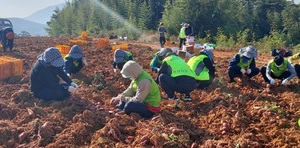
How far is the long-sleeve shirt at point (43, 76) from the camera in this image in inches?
236

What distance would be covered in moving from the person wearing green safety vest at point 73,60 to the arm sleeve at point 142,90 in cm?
341

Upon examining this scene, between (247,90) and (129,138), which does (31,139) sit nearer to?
(129,138)

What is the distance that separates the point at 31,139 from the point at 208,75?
12.1 ft

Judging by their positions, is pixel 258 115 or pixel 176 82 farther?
pixel 176 82

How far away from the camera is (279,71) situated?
7105mm

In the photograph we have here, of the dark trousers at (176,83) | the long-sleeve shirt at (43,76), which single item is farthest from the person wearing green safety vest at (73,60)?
the dark trousers at (176,83)

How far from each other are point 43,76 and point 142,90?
6.56 feet

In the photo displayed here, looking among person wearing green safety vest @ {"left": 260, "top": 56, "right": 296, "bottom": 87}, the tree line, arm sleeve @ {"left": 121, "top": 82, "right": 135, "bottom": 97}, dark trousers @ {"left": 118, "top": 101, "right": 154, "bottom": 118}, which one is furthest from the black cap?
the tree line

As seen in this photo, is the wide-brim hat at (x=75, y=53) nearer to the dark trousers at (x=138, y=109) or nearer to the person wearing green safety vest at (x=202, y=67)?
the person wearing green safety vest at (x=202, y=67)

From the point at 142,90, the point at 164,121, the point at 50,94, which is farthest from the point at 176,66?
the point at 50,94

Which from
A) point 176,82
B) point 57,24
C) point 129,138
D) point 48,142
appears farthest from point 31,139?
point 57,24

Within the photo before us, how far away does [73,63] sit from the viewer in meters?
8.40

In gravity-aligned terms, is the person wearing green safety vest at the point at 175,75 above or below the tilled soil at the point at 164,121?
above

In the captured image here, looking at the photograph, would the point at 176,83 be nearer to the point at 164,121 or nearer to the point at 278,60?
the point at 164,121
